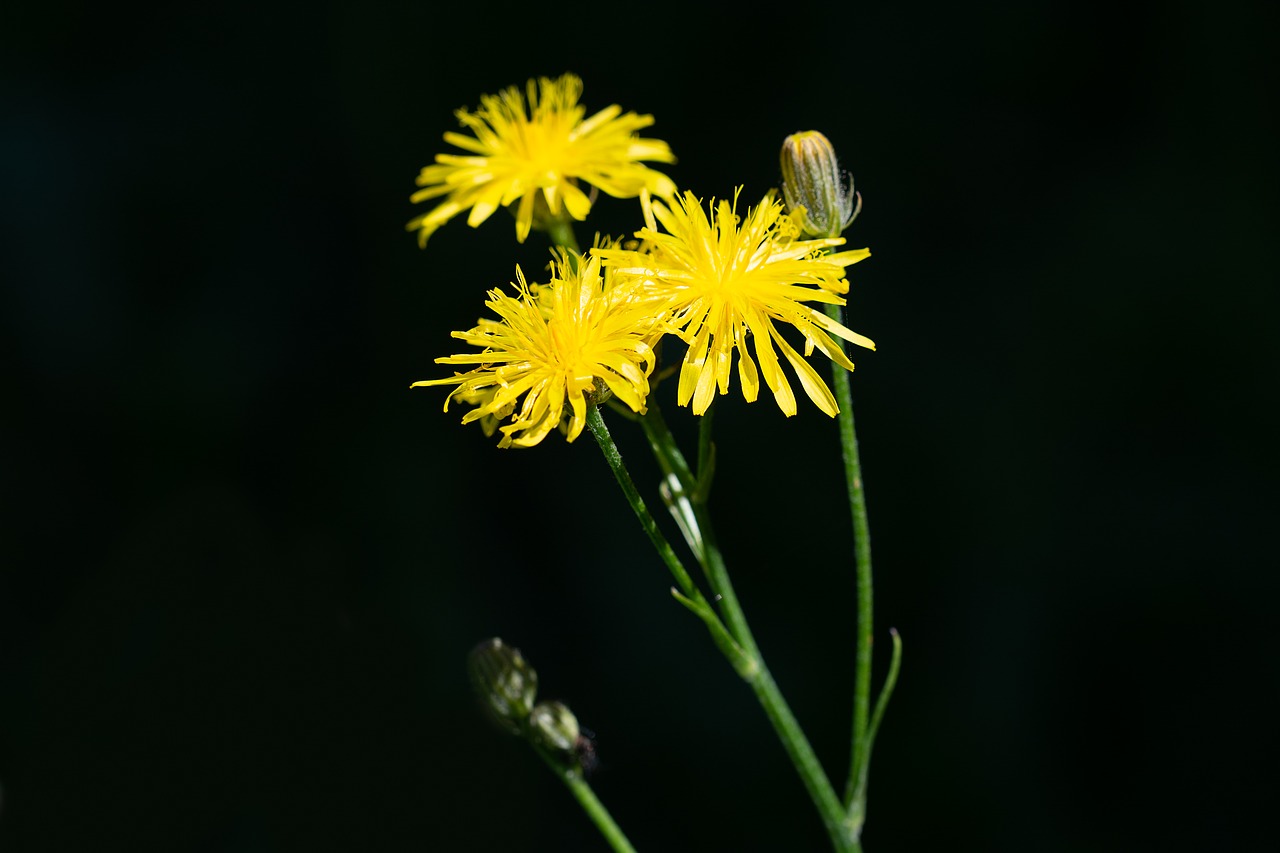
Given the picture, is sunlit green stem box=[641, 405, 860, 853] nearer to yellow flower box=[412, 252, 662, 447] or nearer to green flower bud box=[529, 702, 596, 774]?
yellow flower box=[412, 252, 662, 447]

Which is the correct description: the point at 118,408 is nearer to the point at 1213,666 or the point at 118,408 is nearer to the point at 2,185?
the point at 2,185

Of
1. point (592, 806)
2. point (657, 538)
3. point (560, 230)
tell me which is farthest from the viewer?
point (560, 230)

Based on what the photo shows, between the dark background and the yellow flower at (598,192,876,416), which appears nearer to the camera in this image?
the yellow flower at (598,192,876,416)

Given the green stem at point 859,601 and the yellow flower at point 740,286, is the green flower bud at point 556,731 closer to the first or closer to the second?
the green stem at point 859,601

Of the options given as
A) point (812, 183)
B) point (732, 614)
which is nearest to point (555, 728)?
point (732, 614)

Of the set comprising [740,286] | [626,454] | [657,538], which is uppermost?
[740,286]

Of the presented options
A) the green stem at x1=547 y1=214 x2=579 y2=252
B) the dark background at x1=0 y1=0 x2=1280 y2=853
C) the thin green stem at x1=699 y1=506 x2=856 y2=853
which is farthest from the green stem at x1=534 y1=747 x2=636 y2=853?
the dark background at x1=0 y1=0 x2=1280 y2=853

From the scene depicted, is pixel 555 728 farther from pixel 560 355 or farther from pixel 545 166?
pixel 545 166

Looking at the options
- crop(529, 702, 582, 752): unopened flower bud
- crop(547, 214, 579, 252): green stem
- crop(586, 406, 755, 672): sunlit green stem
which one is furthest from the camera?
crop(547, 214, 579, 252): green stem
